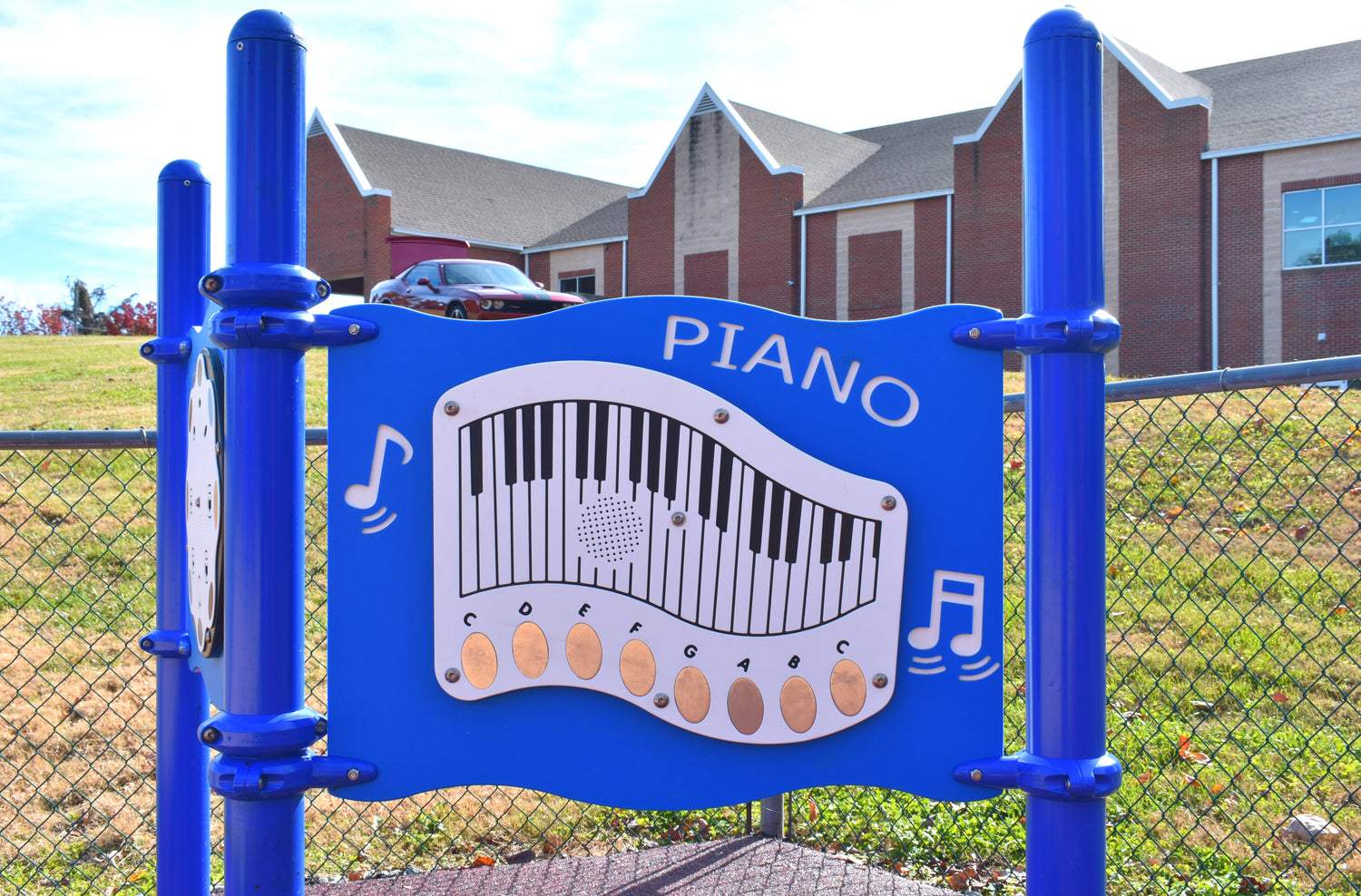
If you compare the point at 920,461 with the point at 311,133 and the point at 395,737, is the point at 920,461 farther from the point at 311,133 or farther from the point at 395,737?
the point at 311,133

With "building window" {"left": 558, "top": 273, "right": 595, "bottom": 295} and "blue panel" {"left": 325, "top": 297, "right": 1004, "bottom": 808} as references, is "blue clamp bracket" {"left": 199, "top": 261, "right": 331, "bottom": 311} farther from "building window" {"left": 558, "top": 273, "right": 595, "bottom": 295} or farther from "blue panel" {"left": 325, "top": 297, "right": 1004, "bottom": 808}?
"building window" {"left": 558, "top": 273, "right": 595, "bottom": 295}

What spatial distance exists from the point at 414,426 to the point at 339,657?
48cm

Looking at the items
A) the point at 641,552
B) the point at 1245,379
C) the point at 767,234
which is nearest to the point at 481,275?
the point at 767,234

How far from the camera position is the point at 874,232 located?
25578mm

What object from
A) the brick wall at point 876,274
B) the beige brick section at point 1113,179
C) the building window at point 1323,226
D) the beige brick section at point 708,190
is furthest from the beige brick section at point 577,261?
the building window at point 1323,226

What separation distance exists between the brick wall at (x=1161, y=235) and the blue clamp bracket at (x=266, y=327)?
22.4 m

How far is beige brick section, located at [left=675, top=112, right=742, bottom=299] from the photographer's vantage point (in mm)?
27656

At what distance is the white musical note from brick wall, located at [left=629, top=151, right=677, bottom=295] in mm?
27007

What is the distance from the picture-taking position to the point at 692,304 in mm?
2051

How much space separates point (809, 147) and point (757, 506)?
28.4m

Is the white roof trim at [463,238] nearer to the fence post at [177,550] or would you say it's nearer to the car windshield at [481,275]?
the car windshield at [481,275]

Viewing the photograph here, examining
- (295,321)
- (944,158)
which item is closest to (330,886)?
(295,321)

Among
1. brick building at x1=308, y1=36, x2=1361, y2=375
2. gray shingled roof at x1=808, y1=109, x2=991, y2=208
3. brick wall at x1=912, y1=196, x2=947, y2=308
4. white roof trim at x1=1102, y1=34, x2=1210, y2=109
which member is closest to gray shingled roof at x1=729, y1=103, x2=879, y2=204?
brick building at x1=308, y1=36, x2=1361, y2=375

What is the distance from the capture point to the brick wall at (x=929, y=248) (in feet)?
81.0
